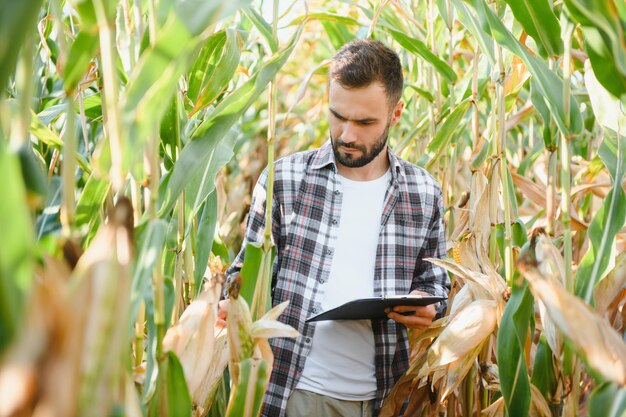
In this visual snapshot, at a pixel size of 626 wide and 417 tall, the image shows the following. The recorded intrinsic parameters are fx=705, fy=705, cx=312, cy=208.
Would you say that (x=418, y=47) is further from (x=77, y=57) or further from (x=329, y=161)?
(x=77, y=57)

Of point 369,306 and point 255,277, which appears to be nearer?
point 255,277

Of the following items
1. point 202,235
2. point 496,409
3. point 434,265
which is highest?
point 202,235

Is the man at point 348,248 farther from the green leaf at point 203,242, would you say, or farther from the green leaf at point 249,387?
the green leaf at point 249,387

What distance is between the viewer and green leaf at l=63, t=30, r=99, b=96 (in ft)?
2.24

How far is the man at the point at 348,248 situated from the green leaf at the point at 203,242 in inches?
6.4

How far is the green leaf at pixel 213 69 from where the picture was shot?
3.92 ft

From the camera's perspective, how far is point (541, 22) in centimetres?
102

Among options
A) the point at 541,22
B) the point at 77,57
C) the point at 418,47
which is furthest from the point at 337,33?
the point at 77,57

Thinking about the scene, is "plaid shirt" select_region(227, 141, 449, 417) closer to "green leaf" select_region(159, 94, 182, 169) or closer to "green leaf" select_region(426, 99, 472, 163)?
"green leaf" select_region(426, 99, 472, 163)

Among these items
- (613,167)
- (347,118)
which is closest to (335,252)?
(347,118)

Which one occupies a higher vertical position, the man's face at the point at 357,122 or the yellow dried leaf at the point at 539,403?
the man's face at the point at 357,122

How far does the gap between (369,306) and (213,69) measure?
503 mm

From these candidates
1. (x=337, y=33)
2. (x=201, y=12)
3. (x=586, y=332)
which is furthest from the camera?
(x=337, y=33)

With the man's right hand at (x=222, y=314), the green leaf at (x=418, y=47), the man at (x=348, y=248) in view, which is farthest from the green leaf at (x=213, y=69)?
the green leaf at (x=418, y=47)
